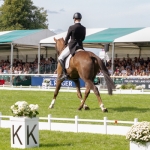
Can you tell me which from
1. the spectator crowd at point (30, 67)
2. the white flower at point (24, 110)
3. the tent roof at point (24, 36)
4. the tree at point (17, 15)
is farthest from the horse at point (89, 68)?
the tree at point (17, 15)

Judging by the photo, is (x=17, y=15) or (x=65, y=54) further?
(x=17, y=15)

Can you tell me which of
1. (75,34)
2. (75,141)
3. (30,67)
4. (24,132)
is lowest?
(30,67)

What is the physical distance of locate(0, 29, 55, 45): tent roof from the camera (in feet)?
126

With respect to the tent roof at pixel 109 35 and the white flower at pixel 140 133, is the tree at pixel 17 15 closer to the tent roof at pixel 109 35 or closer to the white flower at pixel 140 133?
the tent roof at pixel 109 35

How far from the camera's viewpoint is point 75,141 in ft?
33.5

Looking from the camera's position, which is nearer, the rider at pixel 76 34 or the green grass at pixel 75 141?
the green grass at pixel 75 141

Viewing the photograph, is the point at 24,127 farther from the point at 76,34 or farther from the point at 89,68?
the point at 76,34

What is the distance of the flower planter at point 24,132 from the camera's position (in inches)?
366

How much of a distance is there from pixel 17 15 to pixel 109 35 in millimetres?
40460

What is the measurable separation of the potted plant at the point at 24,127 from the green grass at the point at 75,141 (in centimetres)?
22

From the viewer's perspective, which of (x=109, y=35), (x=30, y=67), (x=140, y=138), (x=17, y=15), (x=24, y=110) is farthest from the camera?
(x=17, y=15)

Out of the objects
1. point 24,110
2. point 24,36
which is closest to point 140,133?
point 24,110

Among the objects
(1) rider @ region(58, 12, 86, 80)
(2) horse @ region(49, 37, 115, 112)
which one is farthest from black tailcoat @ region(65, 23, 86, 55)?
(2) horse @ region(49, 37, 115, 112)

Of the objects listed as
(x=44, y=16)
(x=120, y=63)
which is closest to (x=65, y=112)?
(x=120, y=63)
